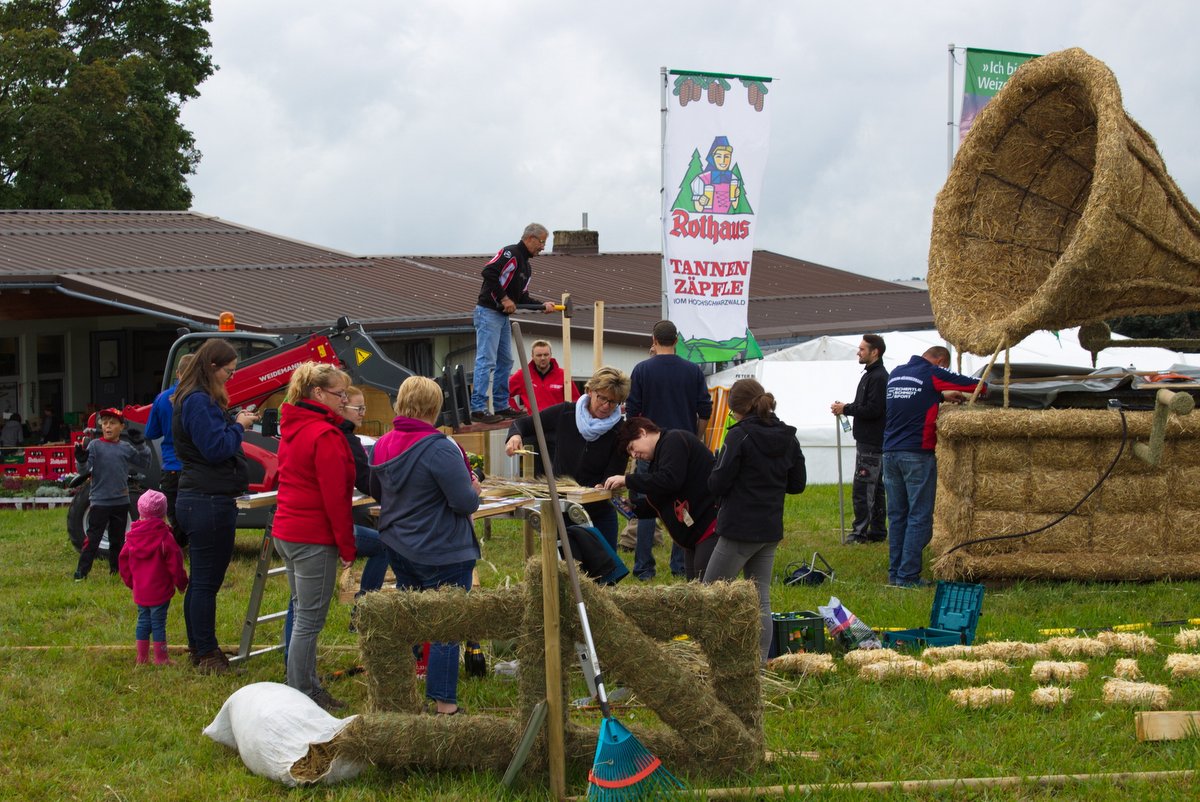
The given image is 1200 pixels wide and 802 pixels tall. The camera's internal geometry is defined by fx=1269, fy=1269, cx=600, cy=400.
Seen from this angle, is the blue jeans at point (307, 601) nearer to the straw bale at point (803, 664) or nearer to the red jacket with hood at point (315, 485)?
the red jacket with hood at point (315, 485)

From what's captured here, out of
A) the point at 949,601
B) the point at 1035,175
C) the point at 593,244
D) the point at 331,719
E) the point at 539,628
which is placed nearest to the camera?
the point at 539,628

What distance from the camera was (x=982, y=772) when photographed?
5.04 meters

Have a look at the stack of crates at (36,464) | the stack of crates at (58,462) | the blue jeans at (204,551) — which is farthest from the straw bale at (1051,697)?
the stack of crates at (36,464)

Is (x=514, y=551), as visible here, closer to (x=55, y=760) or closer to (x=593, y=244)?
(x=55, y=760)

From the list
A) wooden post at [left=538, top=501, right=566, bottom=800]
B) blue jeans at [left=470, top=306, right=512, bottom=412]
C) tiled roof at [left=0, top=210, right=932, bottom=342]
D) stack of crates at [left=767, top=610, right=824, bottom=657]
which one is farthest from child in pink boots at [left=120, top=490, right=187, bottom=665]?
tiled roof at [left=0, top=210, right=932, bottom=342]

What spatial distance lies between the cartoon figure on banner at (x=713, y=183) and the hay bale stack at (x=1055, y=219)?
8.54 ft

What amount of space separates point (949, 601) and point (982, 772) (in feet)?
8.26

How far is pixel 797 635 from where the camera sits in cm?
702

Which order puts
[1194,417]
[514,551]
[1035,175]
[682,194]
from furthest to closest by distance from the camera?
A: [682,194]
[514,551]
[1035,175]
[1194,417]

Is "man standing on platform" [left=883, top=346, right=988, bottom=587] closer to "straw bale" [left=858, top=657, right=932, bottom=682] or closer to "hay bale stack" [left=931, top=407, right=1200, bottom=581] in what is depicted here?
"hay bale stack" [left=931, top=407, right=1200, bottom=581]

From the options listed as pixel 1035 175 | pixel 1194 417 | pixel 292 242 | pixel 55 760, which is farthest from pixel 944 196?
pixel 292 242

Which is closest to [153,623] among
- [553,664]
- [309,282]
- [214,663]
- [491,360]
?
[214,663]

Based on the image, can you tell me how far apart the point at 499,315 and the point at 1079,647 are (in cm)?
673

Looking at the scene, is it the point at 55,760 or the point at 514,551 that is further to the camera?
the point at 514,551
